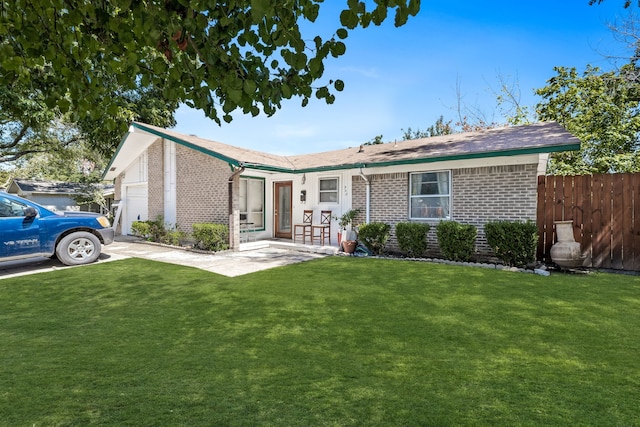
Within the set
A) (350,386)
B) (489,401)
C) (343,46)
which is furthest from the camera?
(350,386)

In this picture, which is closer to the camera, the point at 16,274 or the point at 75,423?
the point at 75,423

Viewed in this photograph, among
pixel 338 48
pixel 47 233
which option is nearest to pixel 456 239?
pixel 338 48

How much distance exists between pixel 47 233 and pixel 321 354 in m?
7.99

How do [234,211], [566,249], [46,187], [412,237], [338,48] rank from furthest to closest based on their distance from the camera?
1. [46,187]
2. [234,211]
3. [412,237]
4. [566,249]
5. [338,48]

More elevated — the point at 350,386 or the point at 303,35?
the point at 303,35

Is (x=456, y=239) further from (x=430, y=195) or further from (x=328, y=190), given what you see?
(x=328, y=190)

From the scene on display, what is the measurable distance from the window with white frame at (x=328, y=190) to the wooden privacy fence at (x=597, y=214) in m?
6.36

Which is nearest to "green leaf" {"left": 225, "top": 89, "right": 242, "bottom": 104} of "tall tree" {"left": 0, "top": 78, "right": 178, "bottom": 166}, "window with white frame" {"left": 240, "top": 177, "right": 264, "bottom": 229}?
"window with white frame" {"left": 240, "top": 177, "right": 264, "bottom": 229}

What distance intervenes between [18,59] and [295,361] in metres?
3.34

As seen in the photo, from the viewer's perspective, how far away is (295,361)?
11.2ft

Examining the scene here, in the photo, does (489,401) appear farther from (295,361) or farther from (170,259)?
(170,259)

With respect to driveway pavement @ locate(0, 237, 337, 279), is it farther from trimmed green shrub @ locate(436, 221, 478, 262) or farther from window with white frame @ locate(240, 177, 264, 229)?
trimmed green shrub @ locate(436, 221, 478, 262)

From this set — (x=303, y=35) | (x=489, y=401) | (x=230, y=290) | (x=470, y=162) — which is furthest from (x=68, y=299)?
(x=470, y=162)

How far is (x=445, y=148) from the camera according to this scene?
10320 mm
